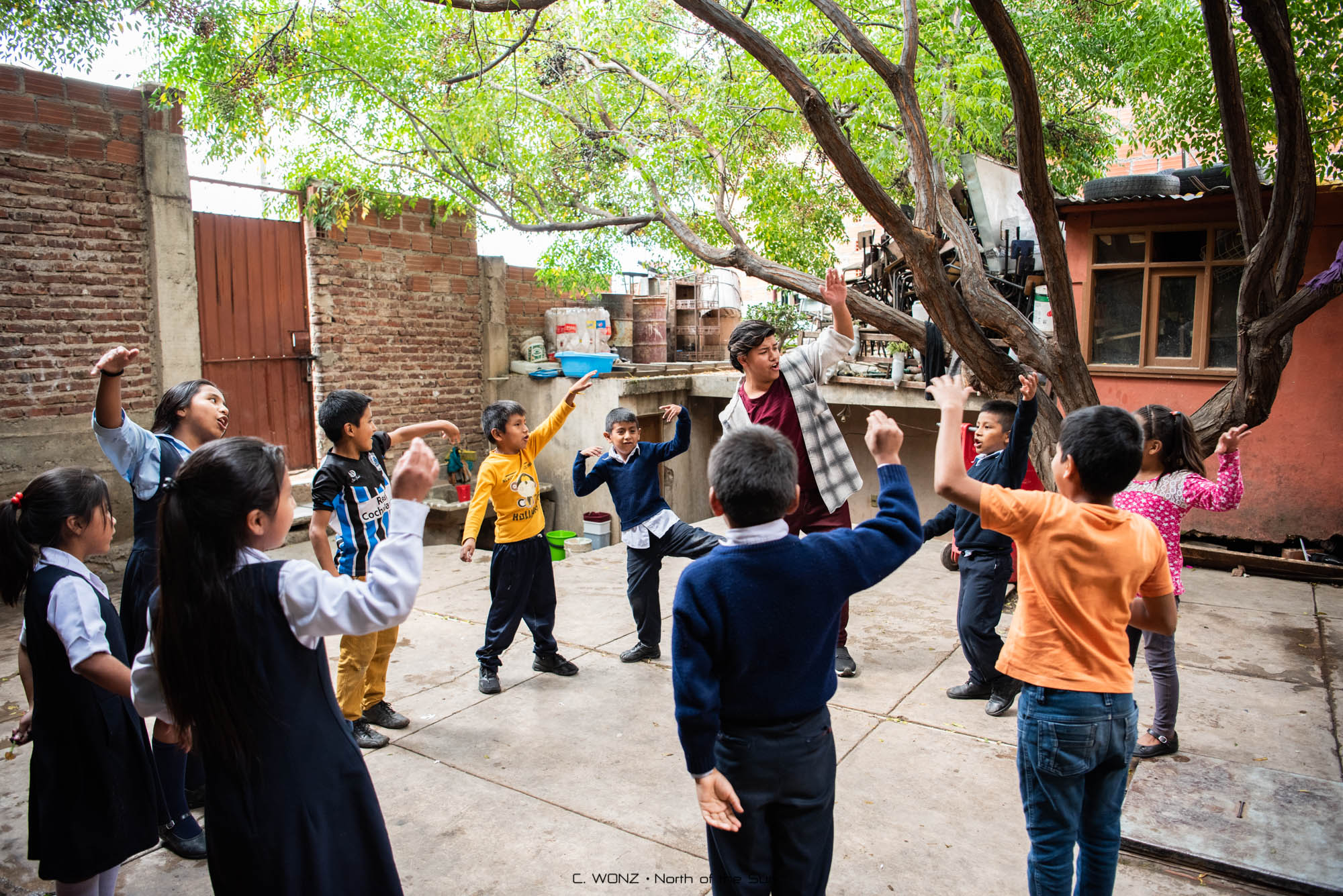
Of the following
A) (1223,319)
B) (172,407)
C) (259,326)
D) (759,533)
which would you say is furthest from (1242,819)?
(259,326)

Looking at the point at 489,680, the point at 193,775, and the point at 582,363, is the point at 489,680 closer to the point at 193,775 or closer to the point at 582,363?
the point at 193,775

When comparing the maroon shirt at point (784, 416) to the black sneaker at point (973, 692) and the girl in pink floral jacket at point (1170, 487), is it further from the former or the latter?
the girl in pink floral jacket at point (1170, 487)

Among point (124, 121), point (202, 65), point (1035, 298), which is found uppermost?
point (202, 65)

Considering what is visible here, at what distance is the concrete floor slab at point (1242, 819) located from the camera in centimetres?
289

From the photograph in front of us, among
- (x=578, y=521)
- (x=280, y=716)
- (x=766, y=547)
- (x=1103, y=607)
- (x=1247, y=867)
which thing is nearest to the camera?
(x=280, y=716)

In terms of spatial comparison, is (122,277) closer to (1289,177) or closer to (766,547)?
(766,547)

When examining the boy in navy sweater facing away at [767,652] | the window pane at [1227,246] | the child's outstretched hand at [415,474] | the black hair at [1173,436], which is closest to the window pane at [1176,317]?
the window pane at [1227,246]

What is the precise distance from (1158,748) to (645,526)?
8.49 ft

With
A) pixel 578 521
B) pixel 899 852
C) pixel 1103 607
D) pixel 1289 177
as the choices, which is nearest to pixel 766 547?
pixel 1103 607

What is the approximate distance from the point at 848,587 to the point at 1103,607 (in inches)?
31.1

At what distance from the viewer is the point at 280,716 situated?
182cm

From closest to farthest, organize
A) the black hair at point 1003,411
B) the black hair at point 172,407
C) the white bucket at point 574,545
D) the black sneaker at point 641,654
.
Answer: the black hair at point 172,407, the black hair at point 1003,411, the black sneaker at point 641,654, the white bucket at point 574,545

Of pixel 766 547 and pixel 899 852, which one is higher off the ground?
pixel 766 547

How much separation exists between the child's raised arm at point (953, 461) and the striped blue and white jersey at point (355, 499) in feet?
8.07
